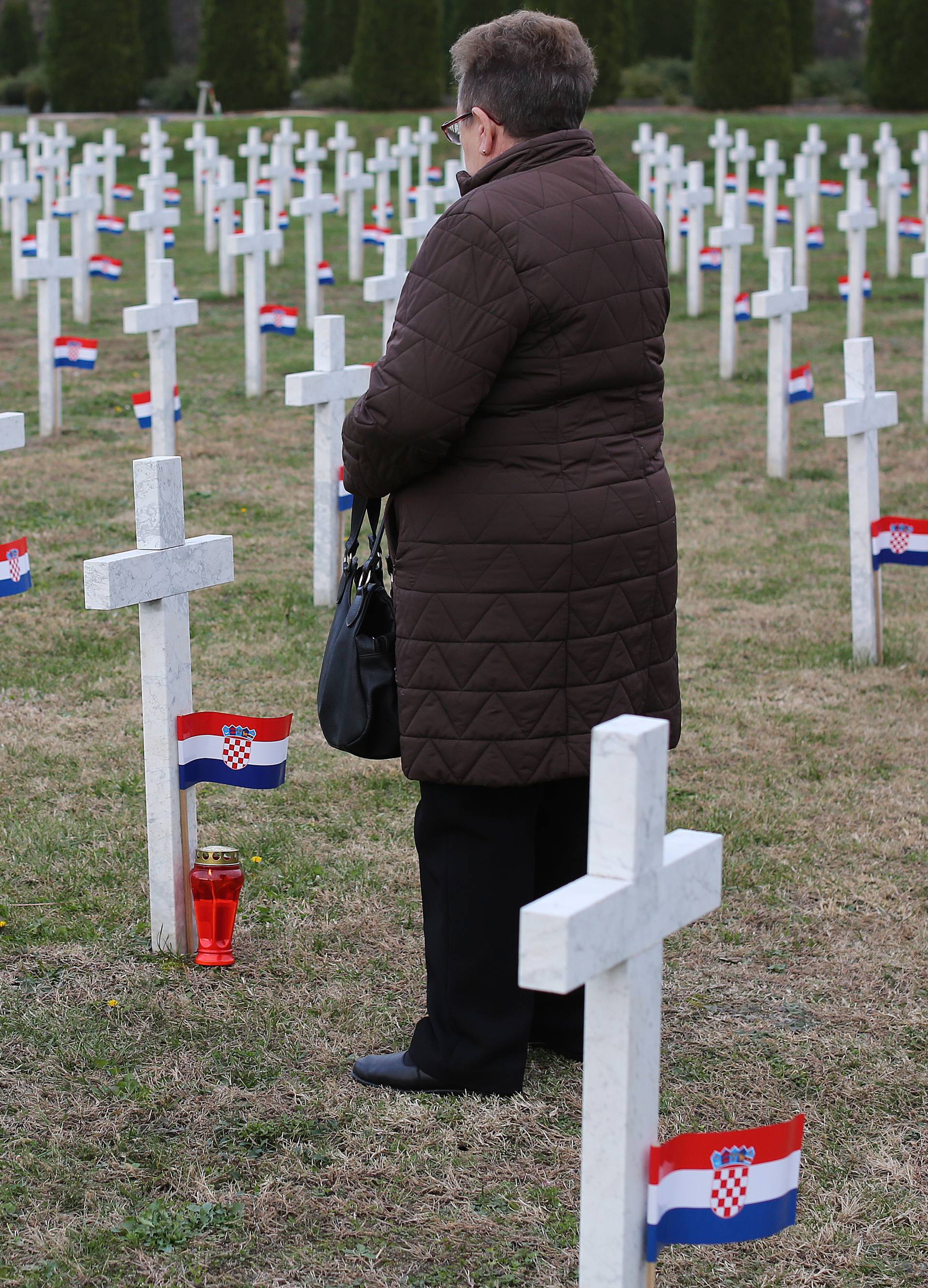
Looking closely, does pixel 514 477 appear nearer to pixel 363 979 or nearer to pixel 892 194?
pixel 363 979

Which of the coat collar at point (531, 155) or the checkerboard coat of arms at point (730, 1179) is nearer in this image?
the checkerboard coat of arms at point (730, 1179)

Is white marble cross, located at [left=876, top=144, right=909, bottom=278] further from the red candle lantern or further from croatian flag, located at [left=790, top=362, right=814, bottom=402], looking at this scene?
the red candle lantern

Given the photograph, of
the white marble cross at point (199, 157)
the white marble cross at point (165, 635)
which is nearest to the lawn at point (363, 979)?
the white marble cross at point (165, 635)

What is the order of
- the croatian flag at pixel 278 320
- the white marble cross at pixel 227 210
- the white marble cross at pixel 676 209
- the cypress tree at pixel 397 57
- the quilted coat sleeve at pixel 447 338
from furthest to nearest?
the cypress tree at pixel 397 57 → the white marble cross at pixel 676 209 → the white marble cross at pixel 227 210 → the croatian flag at pixel 278 320 → the quilted coat sleeve at pixel 447 338

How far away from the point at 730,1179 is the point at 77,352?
7.55m

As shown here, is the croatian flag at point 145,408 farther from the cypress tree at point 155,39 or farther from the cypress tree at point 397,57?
the cypress tree at point 155,39

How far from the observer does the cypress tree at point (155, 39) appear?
116 feet

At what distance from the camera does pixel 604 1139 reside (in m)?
1.88

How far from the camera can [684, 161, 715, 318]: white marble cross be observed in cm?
1352

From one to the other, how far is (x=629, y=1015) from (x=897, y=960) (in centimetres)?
196

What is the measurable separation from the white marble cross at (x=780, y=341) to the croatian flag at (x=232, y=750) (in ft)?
18.1

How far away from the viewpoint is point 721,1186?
1961mm

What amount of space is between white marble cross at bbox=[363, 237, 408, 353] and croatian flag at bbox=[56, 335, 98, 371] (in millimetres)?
1804

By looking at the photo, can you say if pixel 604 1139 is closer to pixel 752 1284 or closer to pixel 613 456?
pixel 752 1284
